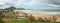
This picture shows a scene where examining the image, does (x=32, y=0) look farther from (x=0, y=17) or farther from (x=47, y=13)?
(x=0, y=17)

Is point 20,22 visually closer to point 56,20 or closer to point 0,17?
point 0,17

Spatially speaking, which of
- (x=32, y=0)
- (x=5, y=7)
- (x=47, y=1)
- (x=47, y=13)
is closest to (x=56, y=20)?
(x=47, y=13)

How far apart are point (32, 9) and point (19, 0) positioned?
0.17 meters

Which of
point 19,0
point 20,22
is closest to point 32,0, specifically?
point 19,0

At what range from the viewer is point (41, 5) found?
160cm

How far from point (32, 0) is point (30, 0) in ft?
0.07

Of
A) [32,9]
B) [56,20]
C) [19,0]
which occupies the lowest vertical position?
[56,20]

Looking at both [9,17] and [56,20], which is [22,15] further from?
[56,20]

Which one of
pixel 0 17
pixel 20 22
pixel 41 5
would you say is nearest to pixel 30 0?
pixel 41 5

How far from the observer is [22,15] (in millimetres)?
1604

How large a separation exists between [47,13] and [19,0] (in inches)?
12.9

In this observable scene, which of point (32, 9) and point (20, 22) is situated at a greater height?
point (32, 9)

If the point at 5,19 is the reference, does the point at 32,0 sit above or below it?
above

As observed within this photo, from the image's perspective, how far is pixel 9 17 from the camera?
1.59 metres
